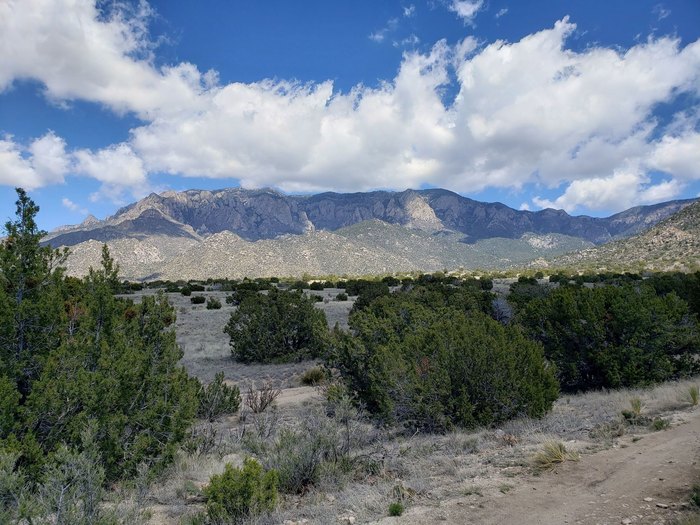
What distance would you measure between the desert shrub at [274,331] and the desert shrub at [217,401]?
751cm

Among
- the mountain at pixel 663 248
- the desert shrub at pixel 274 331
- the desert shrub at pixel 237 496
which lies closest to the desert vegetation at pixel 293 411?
the desert shrub at pixel 237 496

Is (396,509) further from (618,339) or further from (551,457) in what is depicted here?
(618,339)

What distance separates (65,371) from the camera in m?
5.94

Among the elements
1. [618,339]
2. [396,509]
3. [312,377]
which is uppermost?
[618,339]

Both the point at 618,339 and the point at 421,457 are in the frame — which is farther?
the point at 618,339

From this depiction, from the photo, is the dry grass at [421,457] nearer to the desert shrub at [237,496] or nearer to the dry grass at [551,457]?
the dry grass at [551,457]

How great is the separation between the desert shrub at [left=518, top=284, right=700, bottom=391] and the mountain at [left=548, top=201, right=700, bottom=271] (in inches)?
1820

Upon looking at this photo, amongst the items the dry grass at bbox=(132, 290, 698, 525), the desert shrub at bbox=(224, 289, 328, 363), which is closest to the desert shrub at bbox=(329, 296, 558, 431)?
the dry grass at bbox=(132, 290, 698, 525)

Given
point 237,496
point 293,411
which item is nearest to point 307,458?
point 237,496

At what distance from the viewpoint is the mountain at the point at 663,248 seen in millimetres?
57606

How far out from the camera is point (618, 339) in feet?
41.1

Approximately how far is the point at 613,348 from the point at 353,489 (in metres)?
9.51

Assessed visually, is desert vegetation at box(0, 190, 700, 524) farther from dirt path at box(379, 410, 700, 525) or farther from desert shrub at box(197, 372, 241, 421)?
dirt path at box(379, 410, 700, 525)

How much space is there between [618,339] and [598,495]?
888cm
